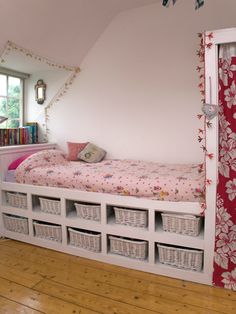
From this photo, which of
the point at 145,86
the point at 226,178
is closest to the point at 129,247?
the point at 226,178

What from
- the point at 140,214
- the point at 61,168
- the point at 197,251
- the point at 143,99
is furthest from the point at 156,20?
the point at 197,251

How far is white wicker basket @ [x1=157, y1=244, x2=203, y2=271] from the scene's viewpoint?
1.79 meters

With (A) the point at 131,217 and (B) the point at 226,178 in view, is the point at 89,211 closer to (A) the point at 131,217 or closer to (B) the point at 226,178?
(A) the point at 131,217

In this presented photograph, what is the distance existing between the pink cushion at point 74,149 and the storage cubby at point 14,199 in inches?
28.4

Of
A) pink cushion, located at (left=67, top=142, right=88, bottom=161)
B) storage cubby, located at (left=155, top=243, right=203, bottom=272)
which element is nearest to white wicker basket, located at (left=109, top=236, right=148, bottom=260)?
storage cubby, located at (left=155, top=243, right=203, bottom=272)

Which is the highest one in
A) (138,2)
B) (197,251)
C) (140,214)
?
(138,2)

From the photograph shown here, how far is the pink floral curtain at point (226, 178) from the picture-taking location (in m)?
1.59

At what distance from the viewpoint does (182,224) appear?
1821 mm

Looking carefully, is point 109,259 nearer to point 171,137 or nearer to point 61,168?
point 61,168

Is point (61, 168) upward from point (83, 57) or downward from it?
downward

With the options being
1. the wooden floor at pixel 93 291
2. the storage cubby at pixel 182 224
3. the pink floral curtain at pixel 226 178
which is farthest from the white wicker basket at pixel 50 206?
the pink floral curtain at pixel 226 178

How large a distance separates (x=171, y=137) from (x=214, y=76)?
116 cm

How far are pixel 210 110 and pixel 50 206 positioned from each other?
64.1 inches

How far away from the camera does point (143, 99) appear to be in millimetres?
2812
